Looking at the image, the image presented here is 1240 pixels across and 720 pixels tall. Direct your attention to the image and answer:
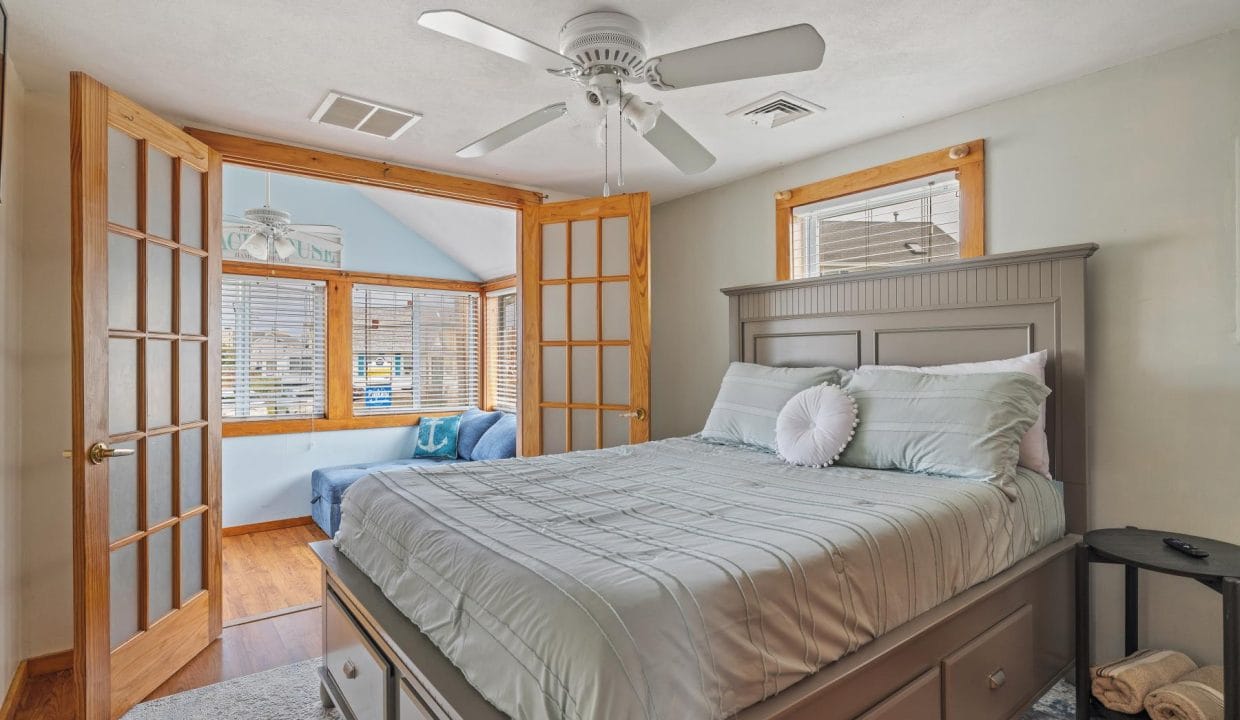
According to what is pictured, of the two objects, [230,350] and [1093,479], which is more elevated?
[230,350]

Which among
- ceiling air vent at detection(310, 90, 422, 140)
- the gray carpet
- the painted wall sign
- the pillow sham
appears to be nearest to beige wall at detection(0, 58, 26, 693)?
the gray carpet

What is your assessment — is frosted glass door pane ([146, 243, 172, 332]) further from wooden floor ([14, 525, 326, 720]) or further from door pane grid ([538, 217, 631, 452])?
door pane grid ([538, 217, 631, 452])

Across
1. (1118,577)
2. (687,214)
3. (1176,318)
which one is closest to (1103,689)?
(1118,577)

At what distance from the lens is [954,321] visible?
263 centimetres

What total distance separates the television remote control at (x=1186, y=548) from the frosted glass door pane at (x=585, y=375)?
8.42 feet

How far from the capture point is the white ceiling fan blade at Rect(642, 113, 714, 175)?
2064mm

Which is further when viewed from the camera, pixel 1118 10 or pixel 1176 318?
pixel 1176 318

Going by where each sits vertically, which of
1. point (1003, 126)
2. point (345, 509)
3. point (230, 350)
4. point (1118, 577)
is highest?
point (1003, 126)

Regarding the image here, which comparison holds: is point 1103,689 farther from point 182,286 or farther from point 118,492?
point 182,286

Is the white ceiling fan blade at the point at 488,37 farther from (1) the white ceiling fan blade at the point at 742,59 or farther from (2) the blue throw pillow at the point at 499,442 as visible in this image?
(2) the blue throw pillow at the point at 499,442

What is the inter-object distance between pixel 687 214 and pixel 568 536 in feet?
10.3

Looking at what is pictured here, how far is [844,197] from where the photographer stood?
3.24 metres

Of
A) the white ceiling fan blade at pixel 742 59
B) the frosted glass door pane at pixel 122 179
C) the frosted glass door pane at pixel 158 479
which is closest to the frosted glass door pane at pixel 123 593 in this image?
the frosted glass door pane at pixel 158 479

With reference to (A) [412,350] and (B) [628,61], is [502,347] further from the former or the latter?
(B) [628,61]
